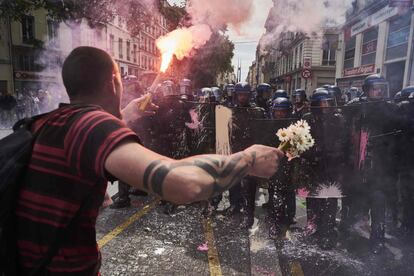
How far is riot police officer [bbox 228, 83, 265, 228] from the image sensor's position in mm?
4863

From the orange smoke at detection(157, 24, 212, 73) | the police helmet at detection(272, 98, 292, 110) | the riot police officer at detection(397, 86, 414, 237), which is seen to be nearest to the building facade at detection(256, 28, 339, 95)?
the police helmet at detection(272, 98, 292, 110)

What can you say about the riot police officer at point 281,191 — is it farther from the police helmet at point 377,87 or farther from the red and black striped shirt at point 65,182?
the red and black striped shirt at point 65,182

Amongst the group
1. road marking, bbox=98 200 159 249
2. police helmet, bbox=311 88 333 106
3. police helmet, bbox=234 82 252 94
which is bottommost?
road marking, bbox=98 200 159 249

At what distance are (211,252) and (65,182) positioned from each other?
3.36 m

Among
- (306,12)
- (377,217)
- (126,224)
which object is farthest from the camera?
(306,12)

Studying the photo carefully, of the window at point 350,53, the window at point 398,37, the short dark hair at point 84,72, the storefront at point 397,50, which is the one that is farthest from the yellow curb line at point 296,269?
the window at point 350,53

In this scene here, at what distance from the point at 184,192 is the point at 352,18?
46.7ft

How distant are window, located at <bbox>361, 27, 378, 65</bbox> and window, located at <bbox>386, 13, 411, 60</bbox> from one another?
1.34m

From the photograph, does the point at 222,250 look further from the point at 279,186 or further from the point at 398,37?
the point at 398,37

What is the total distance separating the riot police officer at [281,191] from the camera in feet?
15.5

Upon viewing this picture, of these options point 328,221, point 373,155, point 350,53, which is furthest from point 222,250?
point 350,53

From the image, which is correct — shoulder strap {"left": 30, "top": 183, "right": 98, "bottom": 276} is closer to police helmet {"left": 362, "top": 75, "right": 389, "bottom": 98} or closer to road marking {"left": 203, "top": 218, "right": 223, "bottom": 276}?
road marking {"left": 203, "top": 218, "right": 223, "bottom": 276}

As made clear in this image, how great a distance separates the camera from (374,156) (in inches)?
183

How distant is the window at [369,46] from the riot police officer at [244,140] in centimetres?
1351
